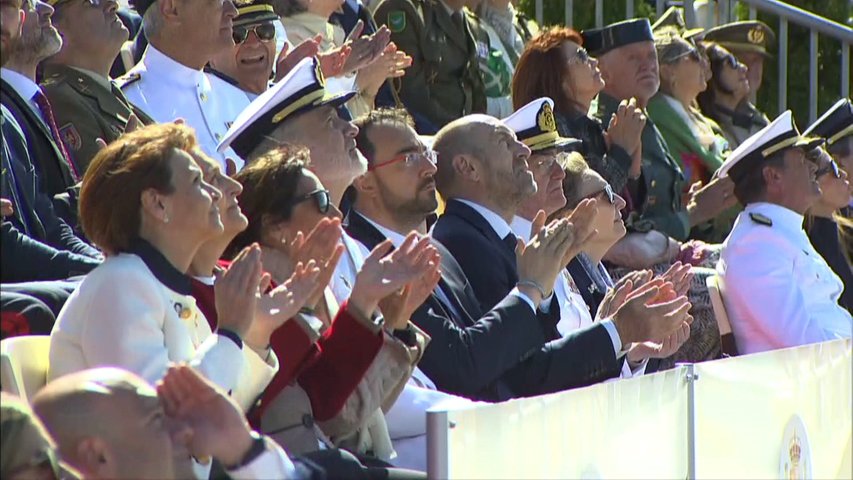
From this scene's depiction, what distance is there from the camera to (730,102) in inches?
429

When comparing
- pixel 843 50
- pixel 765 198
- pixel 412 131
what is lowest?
pixel 843 50

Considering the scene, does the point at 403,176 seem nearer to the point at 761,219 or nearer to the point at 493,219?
the point at 493,219

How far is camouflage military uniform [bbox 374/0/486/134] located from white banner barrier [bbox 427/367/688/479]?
3823 mm

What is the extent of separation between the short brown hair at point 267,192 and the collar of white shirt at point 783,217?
3247mm

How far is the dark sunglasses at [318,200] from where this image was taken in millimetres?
4844

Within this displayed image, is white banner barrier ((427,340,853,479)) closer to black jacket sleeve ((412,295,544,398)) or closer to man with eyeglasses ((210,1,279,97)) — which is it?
black jacket sleeve ((412,295,544,398))

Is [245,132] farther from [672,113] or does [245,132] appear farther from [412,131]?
[672,113]

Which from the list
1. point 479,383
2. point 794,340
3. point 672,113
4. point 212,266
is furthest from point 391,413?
point 672,113

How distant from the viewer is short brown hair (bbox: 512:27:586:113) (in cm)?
823

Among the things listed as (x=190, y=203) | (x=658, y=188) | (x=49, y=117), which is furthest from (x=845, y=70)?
(x=190, y=203)

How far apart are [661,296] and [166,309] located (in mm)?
2391

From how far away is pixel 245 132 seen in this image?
5.44 metres

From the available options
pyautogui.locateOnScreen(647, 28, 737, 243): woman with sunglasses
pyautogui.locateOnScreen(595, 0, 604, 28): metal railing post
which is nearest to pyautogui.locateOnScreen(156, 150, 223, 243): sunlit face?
pyautogui.locateOnScreen(647, 28, 737, 243): woman with sunglasses

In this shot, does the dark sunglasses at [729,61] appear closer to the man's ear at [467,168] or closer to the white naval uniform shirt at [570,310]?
the white naval uniform shirt at [570,310]
